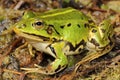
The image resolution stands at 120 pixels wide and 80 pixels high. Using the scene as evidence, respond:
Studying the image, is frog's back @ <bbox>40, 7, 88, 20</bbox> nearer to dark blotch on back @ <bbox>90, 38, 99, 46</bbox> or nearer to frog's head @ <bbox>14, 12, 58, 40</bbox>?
frog's head @ <bbox>14, 12, 58, 40</bbox>

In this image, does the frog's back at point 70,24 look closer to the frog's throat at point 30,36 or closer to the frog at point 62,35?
the frog at point 62,35

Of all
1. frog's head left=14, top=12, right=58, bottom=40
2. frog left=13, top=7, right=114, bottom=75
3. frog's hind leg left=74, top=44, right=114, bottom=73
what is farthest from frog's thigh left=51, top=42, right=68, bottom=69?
frog's hind leg left=74, top=44, right=114, bottom=73

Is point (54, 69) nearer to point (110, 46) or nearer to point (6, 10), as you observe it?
point (110, 46)

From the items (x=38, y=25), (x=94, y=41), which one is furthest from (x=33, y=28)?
(x=94, y=41)

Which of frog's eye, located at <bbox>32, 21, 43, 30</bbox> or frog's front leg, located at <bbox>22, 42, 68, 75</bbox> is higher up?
frog's eye, located at <bbox>32, 21, 43, 30</bbox>

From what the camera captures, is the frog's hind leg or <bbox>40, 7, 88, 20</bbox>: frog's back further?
the frog's hind leg

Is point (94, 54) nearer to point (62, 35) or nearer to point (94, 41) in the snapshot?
point (94, 41)

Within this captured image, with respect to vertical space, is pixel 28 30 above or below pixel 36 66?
above

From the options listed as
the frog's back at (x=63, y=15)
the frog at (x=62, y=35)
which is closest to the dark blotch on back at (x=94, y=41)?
the frog at (x=62, y=35)

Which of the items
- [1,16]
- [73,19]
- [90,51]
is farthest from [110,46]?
[1,16]
